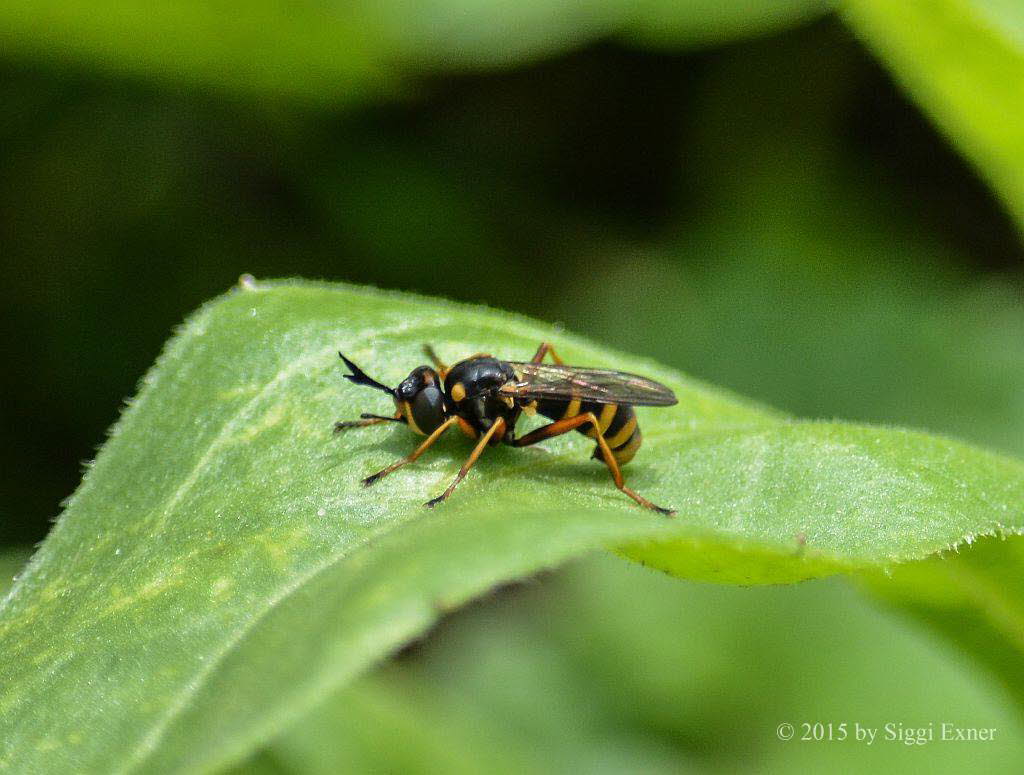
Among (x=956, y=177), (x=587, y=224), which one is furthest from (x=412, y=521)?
(x=956, y=177)

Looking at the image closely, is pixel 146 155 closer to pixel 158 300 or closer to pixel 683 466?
pixel 158 300

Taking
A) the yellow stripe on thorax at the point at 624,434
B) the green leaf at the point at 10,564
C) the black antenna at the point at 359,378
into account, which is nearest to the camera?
A: the black antenna at the point at 359,378

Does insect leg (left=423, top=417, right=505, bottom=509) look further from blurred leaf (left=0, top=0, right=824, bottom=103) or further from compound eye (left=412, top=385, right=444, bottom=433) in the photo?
blurred leaf (left=0, top=0, right=824, bottom=103)

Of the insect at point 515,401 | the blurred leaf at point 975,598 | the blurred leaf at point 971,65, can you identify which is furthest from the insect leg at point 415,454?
the blurred leaf at point 971,65

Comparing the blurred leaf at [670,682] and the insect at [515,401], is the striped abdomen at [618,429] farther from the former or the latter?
the blurred leaf at [670,682]

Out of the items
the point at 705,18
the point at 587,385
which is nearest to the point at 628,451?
the point at 587,385

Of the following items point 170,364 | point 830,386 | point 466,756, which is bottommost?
point 466,756

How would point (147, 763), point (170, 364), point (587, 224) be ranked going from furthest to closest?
point (587, 224)
point (170, 364)
point (147, 763)

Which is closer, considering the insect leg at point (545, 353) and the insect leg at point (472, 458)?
the insect leg at point (472, 458)

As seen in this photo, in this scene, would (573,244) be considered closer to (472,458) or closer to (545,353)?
(545,353)
